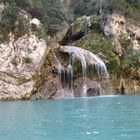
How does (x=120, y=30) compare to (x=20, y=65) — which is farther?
(x=120, y=30)

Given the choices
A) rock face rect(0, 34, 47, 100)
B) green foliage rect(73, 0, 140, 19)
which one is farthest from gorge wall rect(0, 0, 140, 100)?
green foliage rect(73, 0, 140, 19)

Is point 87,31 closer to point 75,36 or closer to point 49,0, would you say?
point 75,36

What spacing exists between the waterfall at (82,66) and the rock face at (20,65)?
2047 mm

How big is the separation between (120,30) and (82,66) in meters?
9.27

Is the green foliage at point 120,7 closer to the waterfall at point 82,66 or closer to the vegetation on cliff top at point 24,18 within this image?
the vegetation on cliff top at point 24,18

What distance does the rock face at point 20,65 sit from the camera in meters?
32.2

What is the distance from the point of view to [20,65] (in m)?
33.4

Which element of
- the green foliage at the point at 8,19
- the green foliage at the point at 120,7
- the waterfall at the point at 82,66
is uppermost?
the green foliage at the point at 120,7

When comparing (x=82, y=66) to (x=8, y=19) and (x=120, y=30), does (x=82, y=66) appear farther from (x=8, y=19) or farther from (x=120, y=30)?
(x=120, y=30)

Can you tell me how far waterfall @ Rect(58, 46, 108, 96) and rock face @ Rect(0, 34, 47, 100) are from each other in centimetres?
205

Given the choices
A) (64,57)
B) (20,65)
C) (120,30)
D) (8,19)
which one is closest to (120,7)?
(120,30)

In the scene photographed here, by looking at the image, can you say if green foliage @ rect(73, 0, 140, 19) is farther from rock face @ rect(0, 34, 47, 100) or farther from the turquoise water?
the turquoise water

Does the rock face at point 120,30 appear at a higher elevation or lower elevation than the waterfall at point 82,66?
higher

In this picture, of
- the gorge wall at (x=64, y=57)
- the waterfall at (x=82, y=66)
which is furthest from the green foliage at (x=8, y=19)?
the waterfall at (x=82, y=66)
